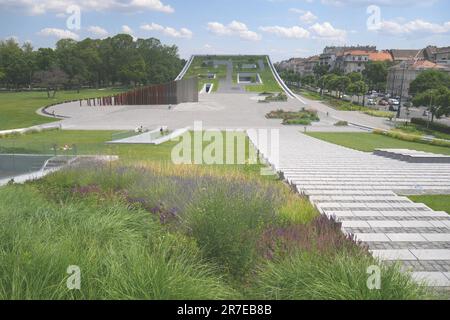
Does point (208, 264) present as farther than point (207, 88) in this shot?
Result: No

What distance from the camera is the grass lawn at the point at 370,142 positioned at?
23.0m

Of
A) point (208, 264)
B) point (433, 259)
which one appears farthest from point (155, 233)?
point (433, 259)

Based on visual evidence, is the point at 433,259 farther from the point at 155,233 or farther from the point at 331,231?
the point at 155,233

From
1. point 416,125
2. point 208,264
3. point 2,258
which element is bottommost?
point 416,125

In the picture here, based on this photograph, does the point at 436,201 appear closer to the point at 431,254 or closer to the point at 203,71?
the point at 431,254

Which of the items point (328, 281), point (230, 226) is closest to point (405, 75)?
point (230, 226)

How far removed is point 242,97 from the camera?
6544cm

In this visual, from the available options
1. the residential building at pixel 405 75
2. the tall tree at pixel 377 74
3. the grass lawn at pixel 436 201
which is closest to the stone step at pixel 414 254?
the grass lawn at pixel 436 201

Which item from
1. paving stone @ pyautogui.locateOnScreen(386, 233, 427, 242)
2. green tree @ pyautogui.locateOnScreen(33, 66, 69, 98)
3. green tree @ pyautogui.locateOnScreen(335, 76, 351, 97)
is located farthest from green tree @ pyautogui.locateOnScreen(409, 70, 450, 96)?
paving stone @ pyautogui.locateOnScreen(386, 233, 427, 242)

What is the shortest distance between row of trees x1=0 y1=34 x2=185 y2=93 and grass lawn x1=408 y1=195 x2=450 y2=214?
57639mm

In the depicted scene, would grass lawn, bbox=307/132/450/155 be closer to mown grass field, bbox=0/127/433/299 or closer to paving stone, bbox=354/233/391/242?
paving stone, bbox=354/233/391/242

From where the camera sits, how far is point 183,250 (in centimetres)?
418

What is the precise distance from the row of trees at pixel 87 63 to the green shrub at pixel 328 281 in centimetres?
6013

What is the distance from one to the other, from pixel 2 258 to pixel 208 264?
1.93 m
